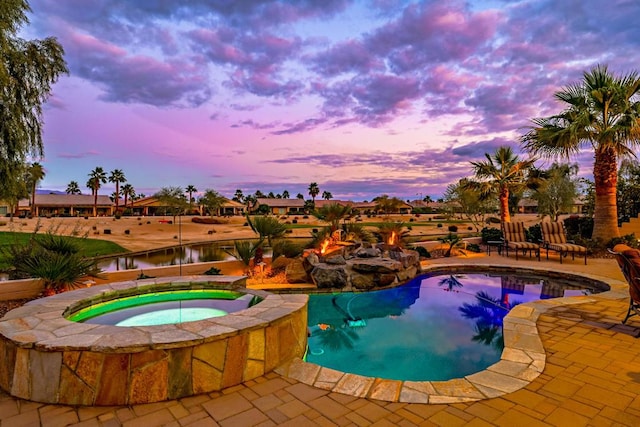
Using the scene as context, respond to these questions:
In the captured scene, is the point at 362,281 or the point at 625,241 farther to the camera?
the point at 625,241

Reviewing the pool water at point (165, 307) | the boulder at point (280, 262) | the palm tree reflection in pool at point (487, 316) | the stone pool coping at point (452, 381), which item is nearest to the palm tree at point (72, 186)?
the boulder at point (280, 262)

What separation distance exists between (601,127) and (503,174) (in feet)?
19.4

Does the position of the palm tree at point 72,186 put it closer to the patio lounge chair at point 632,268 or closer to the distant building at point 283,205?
the distant building at point 283,205

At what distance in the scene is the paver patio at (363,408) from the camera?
243cm

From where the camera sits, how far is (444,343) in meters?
5.00

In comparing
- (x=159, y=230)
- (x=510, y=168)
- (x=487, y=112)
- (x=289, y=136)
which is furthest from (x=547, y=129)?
(x=159, y=230)

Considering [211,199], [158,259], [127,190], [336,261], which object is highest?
[127,190]

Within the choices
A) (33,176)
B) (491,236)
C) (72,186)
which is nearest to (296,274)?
(491,236)

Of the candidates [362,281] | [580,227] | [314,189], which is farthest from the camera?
[314,189]

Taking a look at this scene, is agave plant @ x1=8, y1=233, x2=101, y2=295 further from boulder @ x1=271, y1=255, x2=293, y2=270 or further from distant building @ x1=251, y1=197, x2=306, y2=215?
distant building @ x1=251, y1=197, x2=306, y2=215

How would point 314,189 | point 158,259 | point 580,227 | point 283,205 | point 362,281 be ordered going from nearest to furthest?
point 362,281
point 580,227
point 158,259
point 283,205
point 314,189

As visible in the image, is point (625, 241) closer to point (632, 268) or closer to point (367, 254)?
point (367, 254)

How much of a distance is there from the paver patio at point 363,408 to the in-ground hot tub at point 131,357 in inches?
3.9

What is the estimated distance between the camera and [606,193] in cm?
1227
